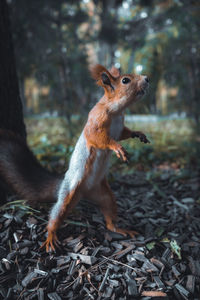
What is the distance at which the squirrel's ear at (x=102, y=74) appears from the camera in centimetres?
133

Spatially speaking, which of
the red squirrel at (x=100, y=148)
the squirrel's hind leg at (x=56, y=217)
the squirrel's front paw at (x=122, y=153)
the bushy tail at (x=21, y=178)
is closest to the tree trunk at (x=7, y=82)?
the bushy tail at (x=21, y=178)

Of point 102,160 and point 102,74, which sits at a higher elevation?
point 102,74

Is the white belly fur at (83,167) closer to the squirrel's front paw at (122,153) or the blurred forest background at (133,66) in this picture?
the squirrel's front paw at (122,153)

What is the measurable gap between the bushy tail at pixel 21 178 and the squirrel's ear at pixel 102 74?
30.4 inches

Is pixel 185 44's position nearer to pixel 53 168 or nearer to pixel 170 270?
pixel 53 168

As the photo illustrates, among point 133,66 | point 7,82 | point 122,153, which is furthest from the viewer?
point 133,66

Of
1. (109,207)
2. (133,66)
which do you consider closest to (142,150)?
(133,66)

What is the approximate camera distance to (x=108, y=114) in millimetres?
1348

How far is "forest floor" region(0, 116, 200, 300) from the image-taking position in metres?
1.22

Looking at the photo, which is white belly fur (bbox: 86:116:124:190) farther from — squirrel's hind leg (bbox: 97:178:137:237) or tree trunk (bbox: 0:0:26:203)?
tree trunk (bbox: 0:0:26:203)

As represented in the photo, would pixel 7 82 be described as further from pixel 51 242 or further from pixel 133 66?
pixel 133 66

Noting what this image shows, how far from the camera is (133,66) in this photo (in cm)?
334

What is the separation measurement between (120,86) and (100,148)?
0.38 metres

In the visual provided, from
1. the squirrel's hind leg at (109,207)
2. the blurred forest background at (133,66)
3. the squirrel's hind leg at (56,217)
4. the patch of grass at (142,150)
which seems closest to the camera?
the squirrel's hind leg at (56,217)
